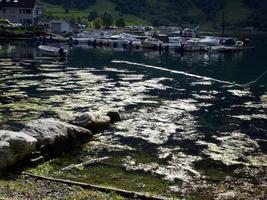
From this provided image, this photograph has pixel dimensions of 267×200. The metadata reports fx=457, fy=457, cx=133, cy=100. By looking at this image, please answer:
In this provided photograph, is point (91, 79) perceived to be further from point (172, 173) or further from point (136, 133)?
point (172, 173)

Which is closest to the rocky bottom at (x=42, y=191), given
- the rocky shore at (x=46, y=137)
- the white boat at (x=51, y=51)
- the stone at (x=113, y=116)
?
the rocky shore at (x=46, y=137)

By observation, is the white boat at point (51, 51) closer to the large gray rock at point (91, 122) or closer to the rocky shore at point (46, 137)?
the large gray rock at point (91, 122)

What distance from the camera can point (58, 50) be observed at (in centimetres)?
10081

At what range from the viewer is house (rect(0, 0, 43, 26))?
172250 mm

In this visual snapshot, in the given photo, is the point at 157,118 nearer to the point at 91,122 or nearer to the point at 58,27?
the point at 91,122

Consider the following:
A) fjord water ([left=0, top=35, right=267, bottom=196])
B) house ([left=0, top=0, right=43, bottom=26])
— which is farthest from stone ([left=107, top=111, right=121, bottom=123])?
house ([left=0, top=0, right=43, bottom=26])

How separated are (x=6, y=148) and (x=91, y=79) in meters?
44.4

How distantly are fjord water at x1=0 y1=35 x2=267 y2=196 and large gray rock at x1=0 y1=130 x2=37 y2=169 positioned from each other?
235 centimetres

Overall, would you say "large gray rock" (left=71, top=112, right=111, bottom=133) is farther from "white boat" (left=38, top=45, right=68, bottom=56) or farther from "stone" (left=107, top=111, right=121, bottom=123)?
"white boat" (left=38, top=45, right=68, bottom=56)

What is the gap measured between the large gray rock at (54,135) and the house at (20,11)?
473ft

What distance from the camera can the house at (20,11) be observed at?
17225 centimetres

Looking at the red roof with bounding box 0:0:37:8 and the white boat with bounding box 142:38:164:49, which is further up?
the red roof with bounding box 0:0:37:8

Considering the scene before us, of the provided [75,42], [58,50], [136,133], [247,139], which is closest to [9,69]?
[58,50]

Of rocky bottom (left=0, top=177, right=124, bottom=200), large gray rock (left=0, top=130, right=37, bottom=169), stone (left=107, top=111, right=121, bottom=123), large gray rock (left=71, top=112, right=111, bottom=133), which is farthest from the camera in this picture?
stone (left=107, top=111, right=121, bottom=123)
